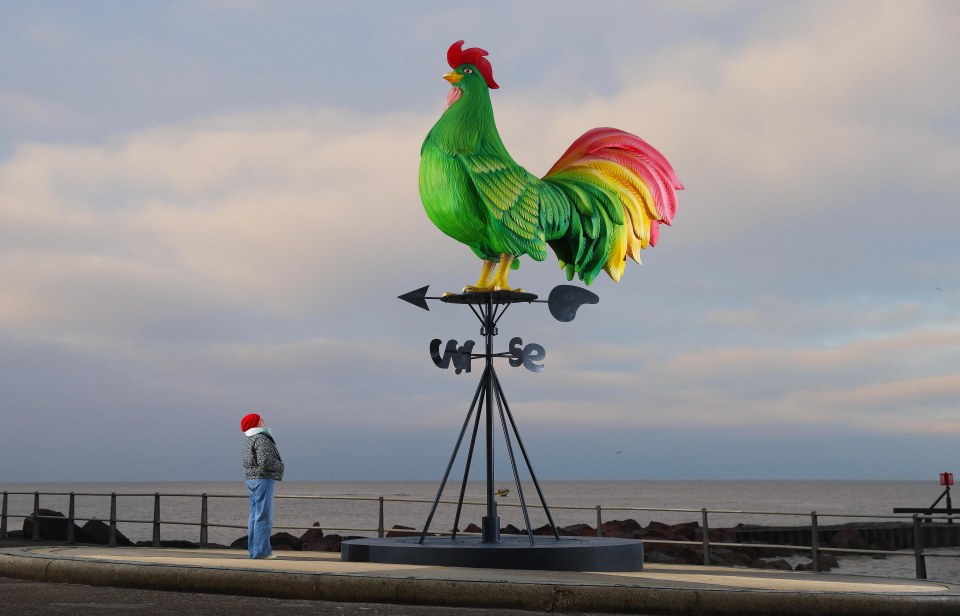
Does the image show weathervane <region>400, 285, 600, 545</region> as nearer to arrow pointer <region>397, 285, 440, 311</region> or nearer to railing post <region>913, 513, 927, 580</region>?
arrow pointer <region>397, 285, 440, 311</region>

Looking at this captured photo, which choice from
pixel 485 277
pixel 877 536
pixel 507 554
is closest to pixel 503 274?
pixel 485 277

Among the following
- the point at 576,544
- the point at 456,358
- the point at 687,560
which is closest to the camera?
the point at 576,544

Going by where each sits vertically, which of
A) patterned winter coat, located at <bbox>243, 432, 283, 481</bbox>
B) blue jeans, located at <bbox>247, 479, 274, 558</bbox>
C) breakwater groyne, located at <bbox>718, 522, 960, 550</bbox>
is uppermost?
patterned winter coat, located at <bbox>243, 432, 283, 481</bbox>

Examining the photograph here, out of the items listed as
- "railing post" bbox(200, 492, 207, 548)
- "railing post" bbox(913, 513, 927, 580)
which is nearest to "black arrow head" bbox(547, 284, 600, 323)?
"railing post" bbox(913, 513, 927, 580)

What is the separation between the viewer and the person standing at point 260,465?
39.0 feet

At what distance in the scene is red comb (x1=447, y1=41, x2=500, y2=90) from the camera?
12375mm

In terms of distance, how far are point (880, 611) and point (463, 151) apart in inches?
243

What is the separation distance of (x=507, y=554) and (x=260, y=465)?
9.47ft

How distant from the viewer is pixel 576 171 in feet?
42.9

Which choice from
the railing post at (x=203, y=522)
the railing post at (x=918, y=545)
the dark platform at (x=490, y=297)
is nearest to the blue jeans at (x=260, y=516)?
the dark platform at (x=490, y=297)

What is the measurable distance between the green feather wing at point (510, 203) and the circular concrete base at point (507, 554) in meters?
3.19

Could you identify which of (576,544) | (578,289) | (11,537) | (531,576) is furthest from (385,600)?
A: (11,537)

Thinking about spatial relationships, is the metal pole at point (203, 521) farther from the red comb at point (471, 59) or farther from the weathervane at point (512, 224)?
the red comb at point (471, 59)

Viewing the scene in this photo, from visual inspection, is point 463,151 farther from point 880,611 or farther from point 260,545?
point 880,611
